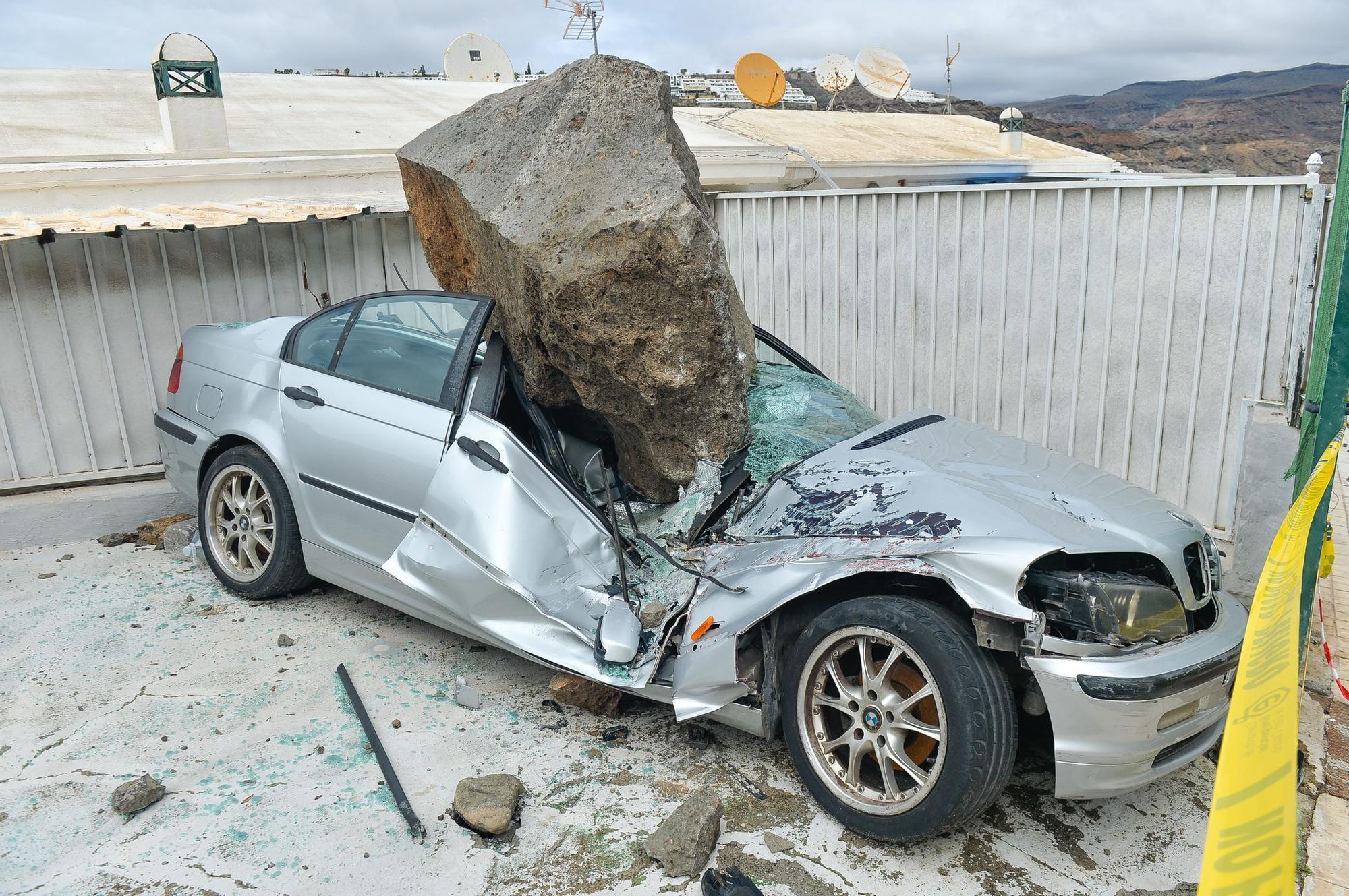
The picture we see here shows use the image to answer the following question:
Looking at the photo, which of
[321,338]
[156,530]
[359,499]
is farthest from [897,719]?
[156,530]

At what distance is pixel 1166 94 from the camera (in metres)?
95.8

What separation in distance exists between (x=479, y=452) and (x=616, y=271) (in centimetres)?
90

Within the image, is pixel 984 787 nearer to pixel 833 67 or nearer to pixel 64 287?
pixel 64 287

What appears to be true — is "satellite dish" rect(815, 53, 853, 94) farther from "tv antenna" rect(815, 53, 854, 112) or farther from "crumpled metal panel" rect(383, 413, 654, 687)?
"crumpled metal panel" rect(383, 413, 654, 687)

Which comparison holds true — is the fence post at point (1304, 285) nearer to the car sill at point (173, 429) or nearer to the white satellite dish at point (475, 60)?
the car sill at point (173, 429)

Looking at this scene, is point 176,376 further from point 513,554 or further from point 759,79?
point 759,79

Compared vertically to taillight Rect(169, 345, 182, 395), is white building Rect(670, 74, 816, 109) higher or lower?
higher

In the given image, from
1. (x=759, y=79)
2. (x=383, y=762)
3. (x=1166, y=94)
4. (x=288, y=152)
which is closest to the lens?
(x=383, y=762)

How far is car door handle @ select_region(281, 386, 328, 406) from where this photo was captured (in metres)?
4.16

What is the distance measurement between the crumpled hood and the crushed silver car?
0.01 meters

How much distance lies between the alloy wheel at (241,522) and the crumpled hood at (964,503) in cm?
250

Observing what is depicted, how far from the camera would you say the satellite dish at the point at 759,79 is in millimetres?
15555

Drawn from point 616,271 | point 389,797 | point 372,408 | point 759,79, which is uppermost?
point 759,79

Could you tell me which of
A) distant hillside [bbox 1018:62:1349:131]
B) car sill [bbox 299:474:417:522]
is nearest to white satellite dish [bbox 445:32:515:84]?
car sill [bbox 299:474:417:522]
